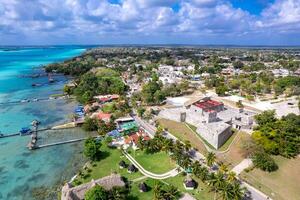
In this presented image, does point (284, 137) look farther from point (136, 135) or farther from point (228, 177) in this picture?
point (136, 135)

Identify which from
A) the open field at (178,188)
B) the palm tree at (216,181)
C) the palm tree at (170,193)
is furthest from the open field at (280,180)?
the palm tree at (170,193)

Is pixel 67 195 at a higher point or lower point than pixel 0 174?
higher

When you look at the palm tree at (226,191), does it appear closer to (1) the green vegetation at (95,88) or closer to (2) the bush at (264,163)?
(2) the bush at (264,163)

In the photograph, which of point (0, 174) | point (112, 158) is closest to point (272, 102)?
point (112, 158)

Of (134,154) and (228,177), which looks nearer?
(228,177)

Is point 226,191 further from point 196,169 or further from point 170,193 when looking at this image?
point 170,193

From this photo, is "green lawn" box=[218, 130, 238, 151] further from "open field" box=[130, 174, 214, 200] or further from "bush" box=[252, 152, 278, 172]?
"open field" box=[130, 174, 214, 200]

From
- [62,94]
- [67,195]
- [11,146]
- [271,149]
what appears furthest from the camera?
[62,94]
